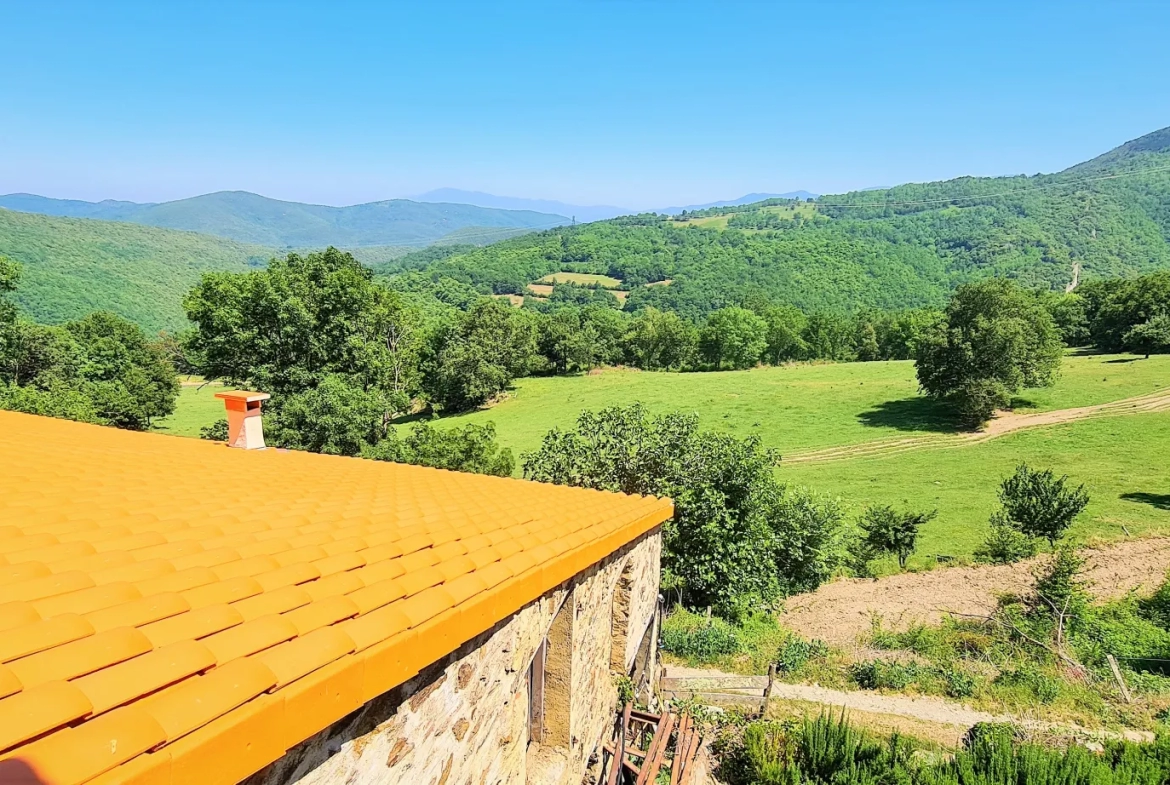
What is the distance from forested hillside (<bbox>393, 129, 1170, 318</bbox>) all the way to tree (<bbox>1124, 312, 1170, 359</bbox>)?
53.8m

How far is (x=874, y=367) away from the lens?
197 ft

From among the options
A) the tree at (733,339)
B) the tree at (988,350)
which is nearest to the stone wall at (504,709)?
the tree at (988,350)

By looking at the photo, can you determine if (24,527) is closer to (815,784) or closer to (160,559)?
(160,559)

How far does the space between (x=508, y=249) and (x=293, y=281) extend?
164449 millimetres

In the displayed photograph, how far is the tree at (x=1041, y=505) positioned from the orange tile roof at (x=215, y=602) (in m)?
20.4

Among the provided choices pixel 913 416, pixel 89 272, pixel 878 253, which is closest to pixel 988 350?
pixel 913 416

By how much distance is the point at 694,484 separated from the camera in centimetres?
1459

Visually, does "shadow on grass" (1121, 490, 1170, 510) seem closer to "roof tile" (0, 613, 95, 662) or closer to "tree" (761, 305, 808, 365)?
"roof tile" (0, 613, 95, 662)

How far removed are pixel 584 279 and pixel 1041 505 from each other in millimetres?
139594

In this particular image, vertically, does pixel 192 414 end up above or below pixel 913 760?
below

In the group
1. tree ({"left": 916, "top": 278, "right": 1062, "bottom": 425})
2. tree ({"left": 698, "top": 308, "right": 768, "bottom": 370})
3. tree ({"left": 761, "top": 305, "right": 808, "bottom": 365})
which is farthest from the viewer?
tree ({"left": 761, "top": 305, "right": 808, "bottom": 365})

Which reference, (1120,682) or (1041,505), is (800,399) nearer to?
(1041,505)

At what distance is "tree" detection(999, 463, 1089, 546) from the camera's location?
19.3 meters

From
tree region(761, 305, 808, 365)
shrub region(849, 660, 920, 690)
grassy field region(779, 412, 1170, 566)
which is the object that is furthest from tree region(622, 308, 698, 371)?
shrub region(849, 660, 920, 690)
